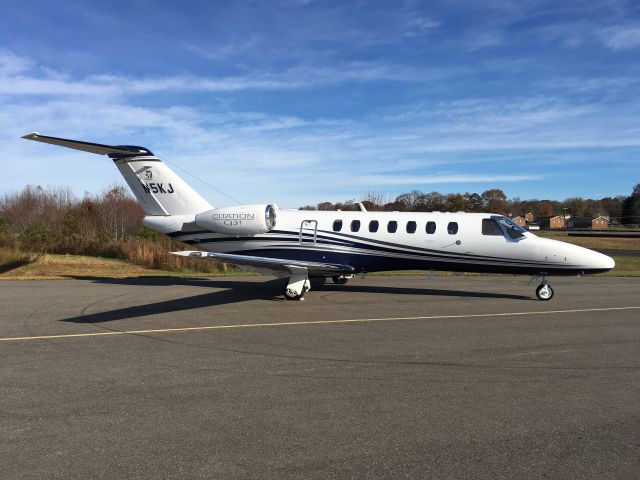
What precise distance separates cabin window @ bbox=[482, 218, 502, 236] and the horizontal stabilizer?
10.8 m

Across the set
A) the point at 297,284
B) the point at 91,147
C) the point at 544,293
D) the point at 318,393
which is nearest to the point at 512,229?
the point at 544,293

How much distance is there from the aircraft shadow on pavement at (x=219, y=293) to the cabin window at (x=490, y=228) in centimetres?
200

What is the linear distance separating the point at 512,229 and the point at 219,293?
8987mm

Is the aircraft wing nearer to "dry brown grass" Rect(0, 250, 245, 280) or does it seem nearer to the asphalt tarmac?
the asphalt tarmac

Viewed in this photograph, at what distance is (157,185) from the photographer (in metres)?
17.3

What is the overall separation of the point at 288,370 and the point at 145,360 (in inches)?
88.7

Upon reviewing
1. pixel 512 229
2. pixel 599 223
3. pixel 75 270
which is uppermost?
pixel 599 223

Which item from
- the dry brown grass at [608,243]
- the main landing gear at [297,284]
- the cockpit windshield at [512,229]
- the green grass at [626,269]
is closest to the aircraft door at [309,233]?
the main landing gear at [297,284]

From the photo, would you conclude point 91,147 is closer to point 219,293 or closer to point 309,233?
point 219,293

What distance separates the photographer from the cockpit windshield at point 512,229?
15.3 m

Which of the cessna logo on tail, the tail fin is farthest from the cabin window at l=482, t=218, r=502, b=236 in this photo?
the cessna logo on tail

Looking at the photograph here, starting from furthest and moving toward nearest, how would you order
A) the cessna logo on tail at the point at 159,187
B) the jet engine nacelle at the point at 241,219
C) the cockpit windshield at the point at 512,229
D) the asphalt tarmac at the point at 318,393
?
the cessna logo on tail at the point at 159,187 → the jet engine nacelle at the point at 241,219 → the cockpit windshield at the point at 512,229 → the asphalt tarmac at the point at 318,393

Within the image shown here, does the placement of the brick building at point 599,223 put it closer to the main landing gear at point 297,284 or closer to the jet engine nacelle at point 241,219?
the jet engine nacelle at point 241,219

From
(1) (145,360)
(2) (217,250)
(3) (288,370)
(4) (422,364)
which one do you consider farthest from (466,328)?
(2) (217,250)
